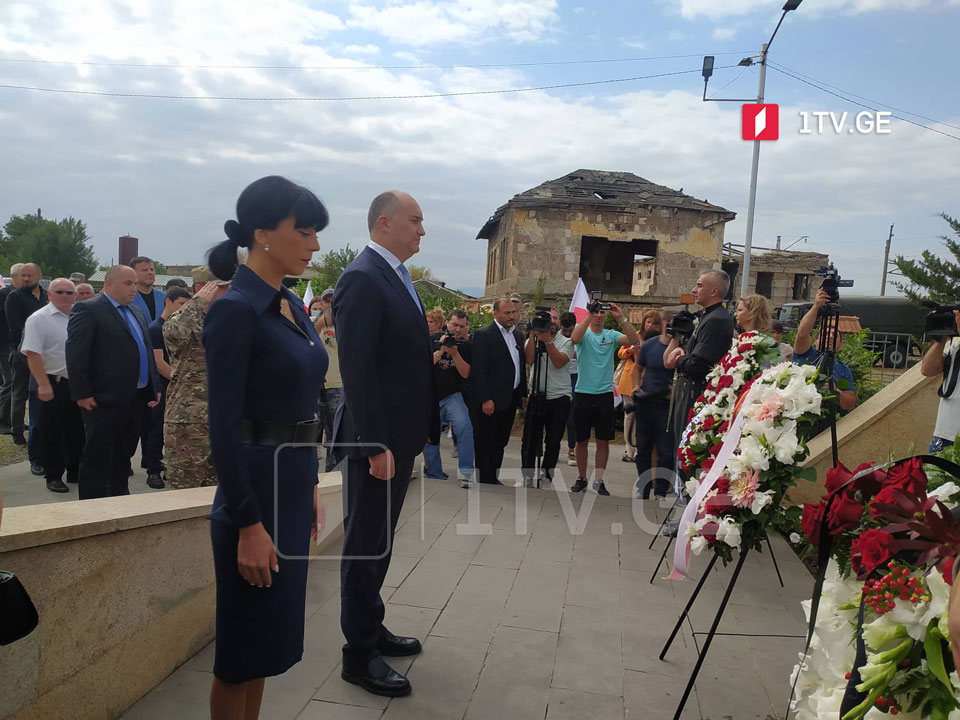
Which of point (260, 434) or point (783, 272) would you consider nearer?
point (260, 434)

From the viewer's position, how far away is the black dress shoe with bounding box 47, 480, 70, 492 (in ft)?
19.8

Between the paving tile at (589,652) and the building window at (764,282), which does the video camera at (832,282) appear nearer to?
the paving tile at (589,652)

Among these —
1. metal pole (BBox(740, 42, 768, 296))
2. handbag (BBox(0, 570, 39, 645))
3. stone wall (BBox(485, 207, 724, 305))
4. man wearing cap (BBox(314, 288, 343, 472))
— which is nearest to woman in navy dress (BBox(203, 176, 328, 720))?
handbag (BBox(0, 570, 39, 645))

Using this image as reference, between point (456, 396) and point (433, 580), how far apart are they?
119 inches

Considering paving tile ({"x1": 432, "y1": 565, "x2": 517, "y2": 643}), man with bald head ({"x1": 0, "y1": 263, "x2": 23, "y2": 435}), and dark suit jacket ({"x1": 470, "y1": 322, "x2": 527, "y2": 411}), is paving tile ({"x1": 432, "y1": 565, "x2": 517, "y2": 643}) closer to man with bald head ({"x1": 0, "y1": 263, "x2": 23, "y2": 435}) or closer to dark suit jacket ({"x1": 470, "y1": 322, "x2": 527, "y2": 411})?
dark suit jacket ({"x1": 470, "y1": 322, "x2": 527, "y2": 411})

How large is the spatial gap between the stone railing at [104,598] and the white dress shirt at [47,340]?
3.88 metres

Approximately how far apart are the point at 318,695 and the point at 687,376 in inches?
142

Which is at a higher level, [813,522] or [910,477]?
[910,477]

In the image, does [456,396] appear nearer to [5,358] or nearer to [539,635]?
[539,635]

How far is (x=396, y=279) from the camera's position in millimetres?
2971

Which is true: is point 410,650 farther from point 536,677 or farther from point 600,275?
point 600,275

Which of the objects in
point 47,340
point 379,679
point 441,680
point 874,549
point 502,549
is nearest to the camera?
point 874,549

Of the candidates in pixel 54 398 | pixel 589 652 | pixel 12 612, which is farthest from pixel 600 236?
pixel 12 612

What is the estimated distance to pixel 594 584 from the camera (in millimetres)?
4301
